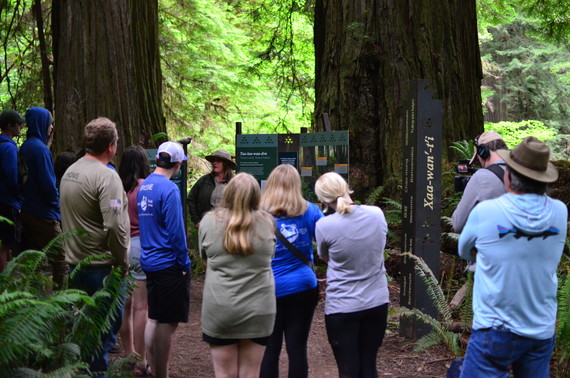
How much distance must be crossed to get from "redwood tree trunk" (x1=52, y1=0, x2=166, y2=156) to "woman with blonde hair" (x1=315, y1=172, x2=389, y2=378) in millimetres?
5553

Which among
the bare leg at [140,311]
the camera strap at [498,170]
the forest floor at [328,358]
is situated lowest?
the forest floor at [328,358]

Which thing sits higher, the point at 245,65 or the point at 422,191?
the point at 245,65

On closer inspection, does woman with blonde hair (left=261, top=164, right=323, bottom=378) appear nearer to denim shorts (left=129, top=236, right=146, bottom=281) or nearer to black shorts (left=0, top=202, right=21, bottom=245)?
denim shorts (left=129, top=236, right=146, bottom=281)

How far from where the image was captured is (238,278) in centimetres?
425

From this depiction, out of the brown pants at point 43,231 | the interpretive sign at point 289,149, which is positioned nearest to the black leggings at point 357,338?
the brown pants at point 43,231

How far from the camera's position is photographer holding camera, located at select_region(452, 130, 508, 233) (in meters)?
4.95

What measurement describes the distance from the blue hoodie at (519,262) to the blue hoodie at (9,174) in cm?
533

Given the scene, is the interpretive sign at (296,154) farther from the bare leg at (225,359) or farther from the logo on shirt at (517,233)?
the logo on shirt at (517,233)

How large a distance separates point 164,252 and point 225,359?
50.9 inches

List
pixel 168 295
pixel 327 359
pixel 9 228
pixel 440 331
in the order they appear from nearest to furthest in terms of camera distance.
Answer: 1. pixel 168 295
2. pixel 440 331
3. pixel 327 359
4. pixel 9 228

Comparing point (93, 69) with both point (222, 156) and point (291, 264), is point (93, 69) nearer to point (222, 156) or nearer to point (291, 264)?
point (222, 156)

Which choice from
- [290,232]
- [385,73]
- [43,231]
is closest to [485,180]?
[290,232]

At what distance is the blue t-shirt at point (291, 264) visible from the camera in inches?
191

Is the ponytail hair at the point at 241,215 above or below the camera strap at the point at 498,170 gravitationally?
below
